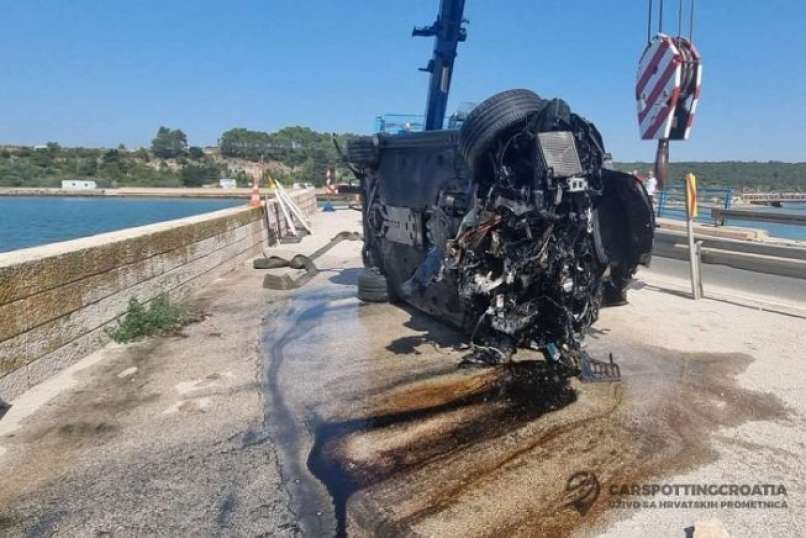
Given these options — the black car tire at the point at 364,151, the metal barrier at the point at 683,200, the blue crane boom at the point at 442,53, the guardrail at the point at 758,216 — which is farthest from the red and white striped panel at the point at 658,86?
the metal barrier at the point at 683,200

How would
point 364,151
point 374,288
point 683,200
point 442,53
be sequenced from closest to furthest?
point 364,151, point 374,288, point 442,53, point 683,200

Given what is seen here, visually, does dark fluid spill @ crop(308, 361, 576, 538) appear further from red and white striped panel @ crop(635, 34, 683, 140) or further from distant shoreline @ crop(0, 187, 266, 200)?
distant shoreline @ crop(0, 187, 266, 200)

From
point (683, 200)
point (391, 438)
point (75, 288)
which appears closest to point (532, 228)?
point (391, 438)

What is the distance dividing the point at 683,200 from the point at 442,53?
9.21 m

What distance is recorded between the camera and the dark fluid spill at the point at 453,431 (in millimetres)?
3520

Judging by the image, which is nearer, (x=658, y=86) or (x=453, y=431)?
(x=453, y=431)

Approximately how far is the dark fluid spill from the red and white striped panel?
2.99 m

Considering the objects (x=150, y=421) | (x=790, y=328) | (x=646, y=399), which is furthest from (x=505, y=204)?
(x=790, y=328)

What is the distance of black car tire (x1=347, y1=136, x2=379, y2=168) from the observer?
25.4 ft

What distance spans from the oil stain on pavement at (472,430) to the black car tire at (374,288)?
1803 mm

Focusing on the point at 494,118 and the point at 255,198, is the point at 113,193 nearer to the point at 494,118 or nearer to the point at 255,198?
the point at 255,198

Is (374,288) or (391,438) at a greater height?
(374,288)

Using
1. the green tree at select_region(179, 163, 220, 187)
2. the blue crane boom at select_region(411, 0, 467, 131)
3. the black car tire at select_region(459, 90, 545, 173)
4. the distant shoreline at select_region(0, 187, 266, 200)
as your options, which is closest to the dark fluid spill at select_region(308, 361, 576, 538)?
the black car tire at select_region(459, 90, 545, 173)

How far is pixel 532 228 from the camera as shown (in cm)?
498
